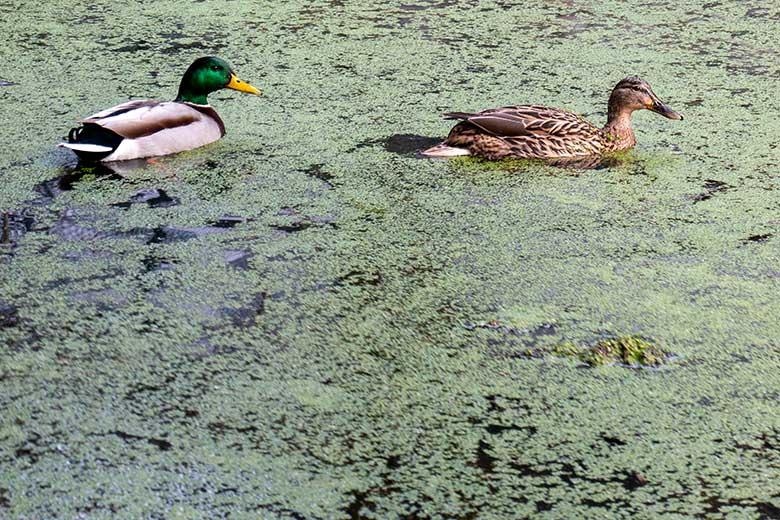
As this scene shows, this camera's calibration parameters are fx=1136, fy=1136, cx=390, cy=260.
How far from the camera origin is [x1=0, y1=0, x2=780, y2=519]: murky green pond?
6.19ft

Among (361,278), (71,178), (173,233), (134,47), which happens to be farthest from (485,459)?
(134,47)

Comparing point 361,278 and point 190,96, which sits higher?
point 190,96

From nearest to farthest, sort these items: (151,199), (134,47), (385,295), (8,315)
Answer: (8,315) → (385,295) → (151,199) → (134,47)

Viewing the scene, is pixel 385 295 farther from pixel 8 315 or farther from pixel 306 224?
pixel 8 315

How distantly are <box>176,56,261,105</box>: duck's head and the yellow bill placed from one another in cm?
3

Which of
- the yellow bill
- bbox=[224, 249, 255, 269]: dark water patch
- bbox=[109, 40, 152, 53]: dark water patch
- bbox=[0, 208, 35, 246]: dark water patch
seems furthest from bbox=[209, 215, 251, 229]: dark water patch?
bbox=[109, 40, 152, 53]: dark water patch

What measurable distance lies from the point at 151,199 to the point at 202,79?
67cm

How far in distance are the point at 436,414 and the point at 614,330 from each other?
1.71 feet

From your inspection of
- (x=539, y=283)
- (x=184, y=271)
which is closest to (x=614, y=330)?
(x=539, y=283)

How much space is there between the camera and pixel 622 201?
3.11 metres

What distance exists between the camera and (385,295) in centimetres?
255

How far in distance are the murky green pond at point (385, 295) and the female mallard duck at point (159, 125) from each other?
0.07 m

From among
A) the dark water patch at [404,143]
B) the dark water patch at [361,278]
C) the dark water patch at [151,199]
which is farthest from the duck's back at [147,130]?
the dark water patch at [361,278]

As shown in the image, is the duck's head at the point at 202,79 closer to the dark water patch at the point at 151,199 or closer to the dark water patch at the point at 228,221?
the dark water patch at the point at 151,199
